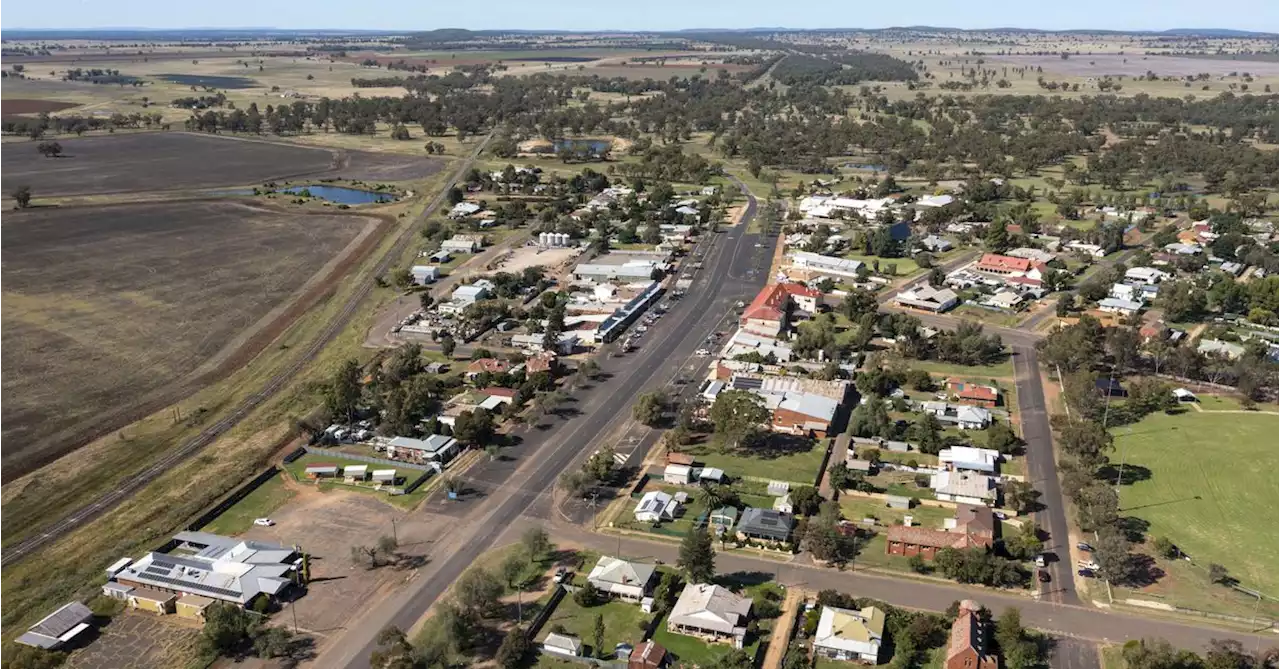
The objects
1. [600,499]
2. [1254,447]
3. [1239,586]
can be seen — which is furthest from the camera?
[1254,447]

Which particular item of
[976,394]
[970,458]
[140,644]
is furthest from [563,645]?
[976,394]

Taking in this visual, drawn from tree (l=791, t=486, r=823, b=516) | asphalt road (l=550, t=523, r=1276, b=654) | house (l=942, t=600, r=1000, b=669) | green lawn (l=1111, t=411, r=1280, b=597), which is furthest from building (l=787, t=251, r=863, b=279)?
house (l=942, t=600, r=1000, b=669)

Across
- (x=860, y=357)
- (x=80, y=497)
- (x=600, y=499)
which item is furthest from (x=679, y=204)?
(x=80, y=497)

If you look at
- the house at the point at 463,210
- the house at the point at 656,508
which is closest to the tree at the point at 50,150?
the house at the point at 463,210

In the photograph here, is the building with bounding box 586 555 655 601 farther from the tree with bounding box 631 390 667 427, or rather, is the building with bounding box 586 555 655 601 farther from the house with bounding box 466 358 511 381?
the house with bounding box 466 358 511 381

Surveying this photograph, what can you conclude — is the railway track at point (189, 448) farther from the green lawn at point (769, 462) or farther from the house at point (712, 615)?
the house at point (712, 615)

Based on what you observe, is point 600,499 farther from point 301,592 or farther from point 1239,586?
point 1239,586

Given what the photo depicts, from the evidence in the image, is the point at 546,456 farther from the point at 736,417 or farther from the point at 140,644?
the point at 140,644
